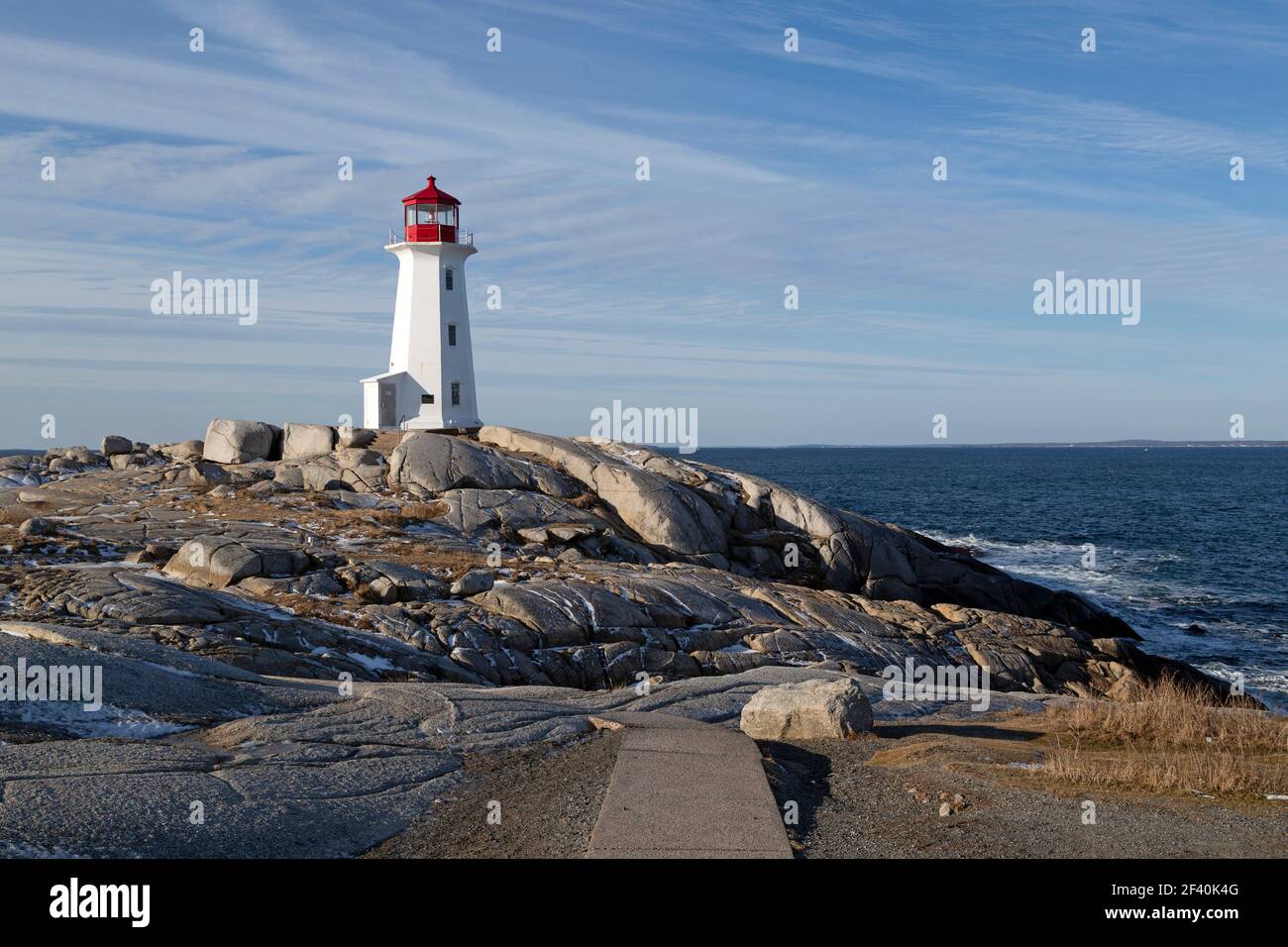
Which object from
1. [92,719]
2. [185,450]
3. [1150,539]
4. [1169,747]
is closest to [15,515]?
[185,450]

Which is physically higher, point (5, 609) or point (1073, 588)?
point (5, 609)

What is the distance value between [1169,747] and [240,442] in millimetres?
35421

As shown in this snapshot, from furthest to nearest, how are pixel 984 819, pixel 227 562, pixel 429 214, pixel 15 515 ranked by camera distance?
pixel 429 214
pixel 15 515
pixel 227 562
pixel 984 819

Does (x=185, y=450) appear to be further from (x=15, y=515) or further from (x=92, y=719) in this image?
(x=92, y=719)

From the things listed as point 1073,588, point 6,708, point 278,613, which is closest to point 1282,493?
point 1073,588

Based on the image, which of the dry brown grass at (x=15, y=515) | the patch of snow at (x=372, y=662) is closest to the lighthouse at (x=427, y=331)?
the dry brown grass at (x=15, y=515)

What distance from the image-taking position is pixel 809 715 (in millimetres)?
12992

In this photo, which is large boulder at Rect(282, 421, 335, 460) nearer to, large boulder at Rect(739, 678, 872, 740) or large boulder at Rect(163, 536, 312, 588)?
large boulder at Rect(163, 536, 312, 588)

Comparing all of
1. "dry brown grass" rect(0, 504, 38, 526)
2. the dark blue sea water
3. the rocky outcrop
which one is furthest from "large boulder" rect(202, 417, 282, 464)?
the dark blue sea water

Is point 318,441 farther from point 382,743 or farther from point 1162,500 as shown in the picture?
point 1162,500

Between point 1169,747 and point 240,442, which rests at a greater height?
point 240,442

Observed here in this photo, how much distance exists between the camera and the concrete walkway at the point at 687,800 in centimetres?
841

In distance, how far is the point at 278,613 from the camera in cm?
1997
